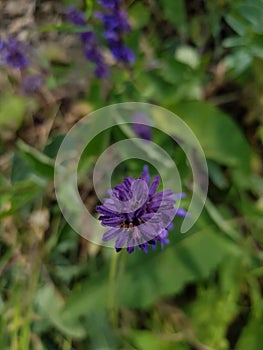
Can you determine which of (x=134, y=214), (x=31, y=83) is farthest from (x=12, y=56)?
(x=134, y=214)

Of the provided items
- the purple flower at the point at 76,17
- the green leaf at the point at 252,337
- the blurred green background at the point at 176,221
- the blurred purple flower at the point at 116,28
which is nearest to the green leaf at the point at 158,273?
the blurred green background at the point at 176,221

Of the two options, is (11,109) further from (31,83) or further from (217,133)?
(217,133)

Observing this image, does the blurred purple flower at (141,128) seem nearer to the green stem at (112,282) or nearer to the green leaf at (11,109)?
the green stem at (112,282)

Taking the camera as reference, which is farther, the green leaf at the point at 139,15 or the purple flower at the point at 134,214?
the green leaf at the point at 139,15

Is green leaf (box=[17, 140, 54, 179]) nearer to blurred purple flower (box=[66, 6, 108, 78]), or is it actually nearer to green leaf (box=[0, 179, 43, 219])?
green leaf (box=[0, 179, 43, 219])

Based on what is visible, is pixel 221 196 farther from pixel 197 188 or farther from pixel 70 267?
pixel 70 267
